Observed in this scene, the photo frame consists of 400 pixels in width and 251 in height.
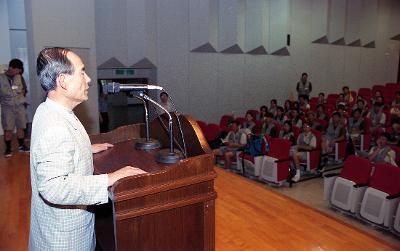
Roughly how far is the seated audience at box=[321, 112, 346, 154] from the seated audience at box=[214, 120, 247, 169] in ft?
4.50

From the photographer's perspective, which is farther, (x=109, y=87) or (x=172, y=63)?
(x=172, y=63)

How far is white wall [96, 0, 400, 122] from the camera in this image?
6730 mm

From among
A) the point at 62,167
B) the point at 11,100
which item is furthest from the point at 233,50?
the point at 62,167

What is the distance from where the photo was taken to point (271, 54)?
876 cm

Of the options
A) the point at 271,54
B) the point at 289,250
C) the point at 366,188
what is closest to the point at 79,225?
the point at 289,250

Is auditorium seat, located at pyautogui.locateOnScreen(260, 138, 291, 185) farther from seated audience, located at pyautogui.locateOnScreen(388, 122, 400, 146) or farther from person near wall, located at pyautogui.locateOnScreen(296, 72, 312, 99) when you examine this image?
person near wall, located at pyautogui.locateOnScreen(296, 72, 312, 99)

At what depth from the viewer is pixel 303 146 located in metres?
5.53

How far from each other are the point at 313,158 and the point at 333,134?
37.4 inches

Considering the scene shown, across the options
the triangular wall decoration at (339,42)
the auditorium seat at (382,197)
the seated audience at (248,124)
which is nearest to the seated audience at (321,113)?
the seated audience at (248,124)

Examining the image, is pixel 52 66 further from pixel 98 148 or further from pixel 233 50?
pixel 233 50

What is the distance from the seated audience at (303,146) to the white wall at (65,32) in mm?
3467

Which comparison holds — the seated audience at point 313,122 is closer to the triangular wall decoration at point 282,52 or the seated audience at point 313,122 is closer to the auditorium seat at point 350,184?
the auditorium seat at point 350,184

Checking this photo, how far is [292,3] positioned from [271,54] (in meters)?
1.51

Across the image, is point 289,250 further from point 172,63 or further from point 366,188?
point 172,63
